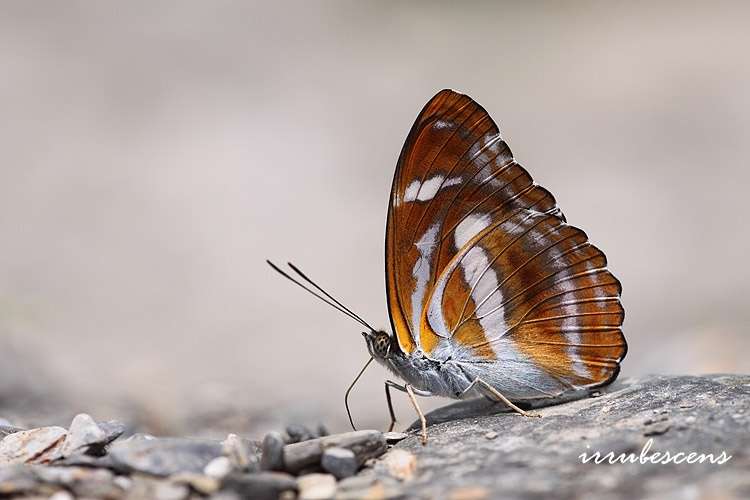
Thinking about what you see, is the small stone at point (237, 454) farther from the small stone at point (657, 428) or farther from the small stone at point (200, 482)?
the small stone at point (657, 428)

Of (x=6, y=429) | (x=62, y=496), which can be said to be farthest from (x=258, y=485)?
(x=6, y=429)

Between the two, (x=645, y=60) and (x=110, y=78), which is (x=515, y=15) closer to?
(x=645, y=60)

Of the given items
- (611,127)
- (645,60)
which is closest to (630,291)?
(611,127)

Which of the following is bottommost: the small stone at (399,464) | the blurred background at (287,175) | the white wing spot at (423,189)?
the small stone at (399,464)

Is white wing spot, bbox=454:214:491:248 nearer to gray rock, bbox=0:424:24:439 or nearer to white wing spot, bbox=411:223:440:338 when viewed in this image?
white wing spot, bbox=411:223:440:338

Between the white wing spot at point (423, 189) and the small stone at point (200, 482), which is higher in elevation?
the white wing spot at point (423, 189)

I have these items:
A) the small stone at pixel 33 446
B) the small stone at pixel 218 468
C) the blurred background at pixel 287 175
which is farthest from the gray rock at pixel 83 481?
the blurred background at pixel 287 175
